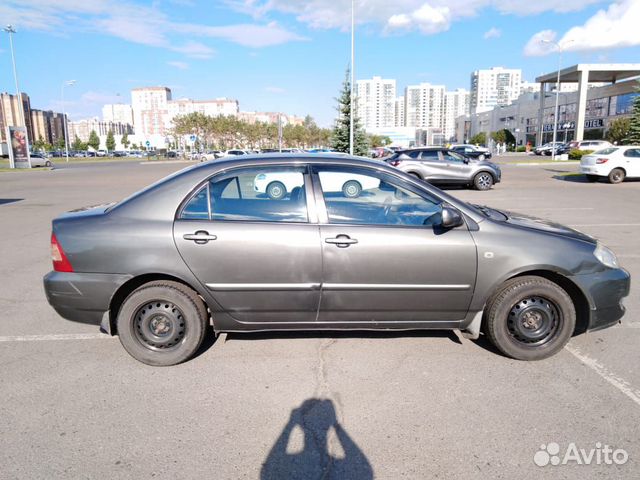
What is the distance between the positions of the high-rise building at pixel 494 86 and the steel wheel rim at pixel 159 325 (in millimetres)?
171047

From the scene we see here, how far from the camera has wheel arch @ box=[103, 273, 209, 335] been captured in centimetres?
344

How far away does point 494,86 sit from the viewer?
160125mm

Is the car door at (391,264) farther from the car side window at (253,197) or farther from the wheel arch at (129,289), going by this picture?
the wheel arch at (129,289)

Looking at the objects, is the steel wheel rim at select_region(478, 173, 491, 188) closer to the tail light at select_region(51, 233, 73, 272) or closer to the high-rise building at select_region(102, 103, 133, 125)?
the tail light at select_region(51, 233, 73, 272)

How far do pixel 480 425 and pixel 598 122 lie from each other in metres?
87.9

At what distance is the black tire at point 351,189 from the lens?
363 cm

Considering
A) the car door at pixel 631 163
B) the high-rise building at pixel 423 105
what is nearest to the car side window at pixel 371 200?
the car door at pixel 631 163

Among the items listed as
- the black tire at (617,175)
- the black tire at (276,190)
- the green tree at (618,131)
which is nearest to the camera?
the black tire at (276,190)

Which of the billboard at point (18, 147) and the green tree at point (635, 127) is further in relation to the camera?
the billboard at point (18, 147)

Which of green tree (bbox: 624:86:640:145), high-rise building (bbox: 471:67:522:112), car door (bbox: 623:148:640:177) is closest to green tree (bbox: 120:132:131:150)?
green tree (bbox: 624:86:640:145)

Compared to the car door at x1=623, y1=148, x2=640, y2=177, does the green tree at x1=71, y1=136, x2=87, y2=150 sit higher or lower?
higher

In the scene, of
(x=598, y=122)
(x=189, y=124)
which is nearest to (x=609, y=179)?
(x=189, y=124)

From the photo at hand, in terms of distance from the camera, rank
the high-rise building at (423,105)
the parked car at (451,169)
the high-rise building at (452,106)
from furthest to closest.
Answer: the high-rise building at (452,106) → the high-rise building at (423,105) → the parked car at (451,169)

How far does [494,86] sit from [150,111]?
118 metres
